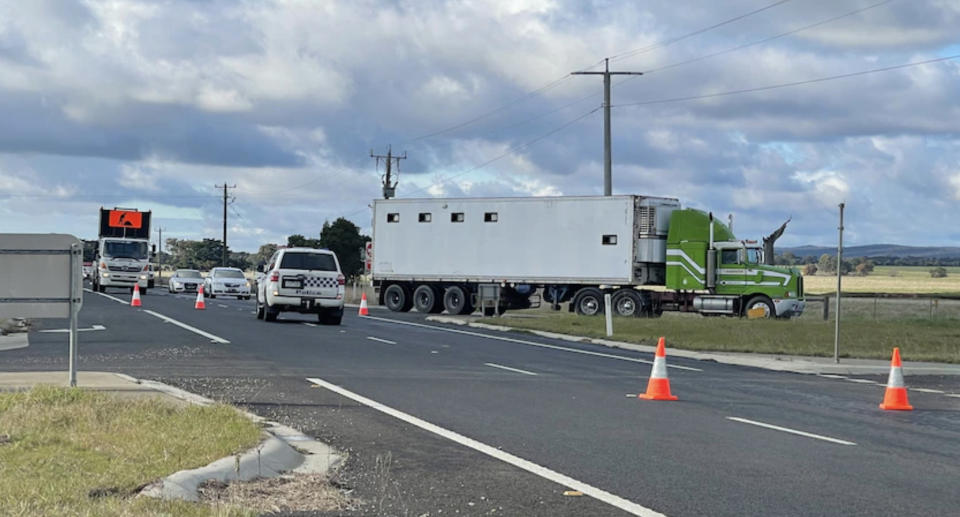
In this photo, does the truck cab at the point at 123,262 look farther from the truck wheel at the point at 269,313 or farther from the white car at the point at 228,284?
the truck wheel at the point at 269,313

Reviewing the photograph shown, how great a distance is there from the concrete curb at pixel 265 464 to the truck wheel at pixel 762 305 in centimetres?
3007

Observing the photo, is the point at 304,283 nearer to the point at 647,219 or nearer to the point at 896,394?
the point at 647,219

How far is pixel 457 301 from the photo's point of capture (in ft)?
144

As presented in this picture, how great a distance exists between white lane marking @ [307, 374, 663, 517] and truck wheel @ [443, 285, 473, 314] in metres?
29.1

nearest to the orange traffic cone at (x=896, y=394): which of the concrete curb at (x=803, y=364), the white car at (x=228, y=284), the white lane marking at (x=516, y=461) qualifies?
the concrete curb at (x=803, y=364)

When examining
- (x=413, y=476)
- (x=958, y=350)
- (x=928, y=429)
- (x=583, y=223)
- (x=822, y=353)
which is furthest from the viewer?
(x=583, y=223)

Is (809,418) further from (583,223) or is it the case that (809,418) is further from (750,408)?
(583,223)

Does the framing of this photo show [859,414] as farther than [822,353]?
No

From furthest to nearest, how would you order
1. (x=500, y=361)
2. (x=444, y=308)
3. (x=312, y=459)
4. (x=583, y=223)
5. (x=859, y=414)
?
(x=444, y=308)
(x=583, y=223)
(x=500, y=361)
(x=859, y=414)
(x=312, y=459)

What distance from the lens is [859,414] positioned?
46.1 ft

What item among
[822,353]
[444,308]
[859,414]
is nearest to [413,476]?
[859,414]

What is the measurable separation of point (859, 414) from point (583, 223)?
26.8 meters

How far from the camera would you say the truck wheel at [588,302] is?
4072cm

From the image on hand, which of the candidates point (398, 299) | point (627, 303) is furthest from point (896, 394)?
point (398, 299)
